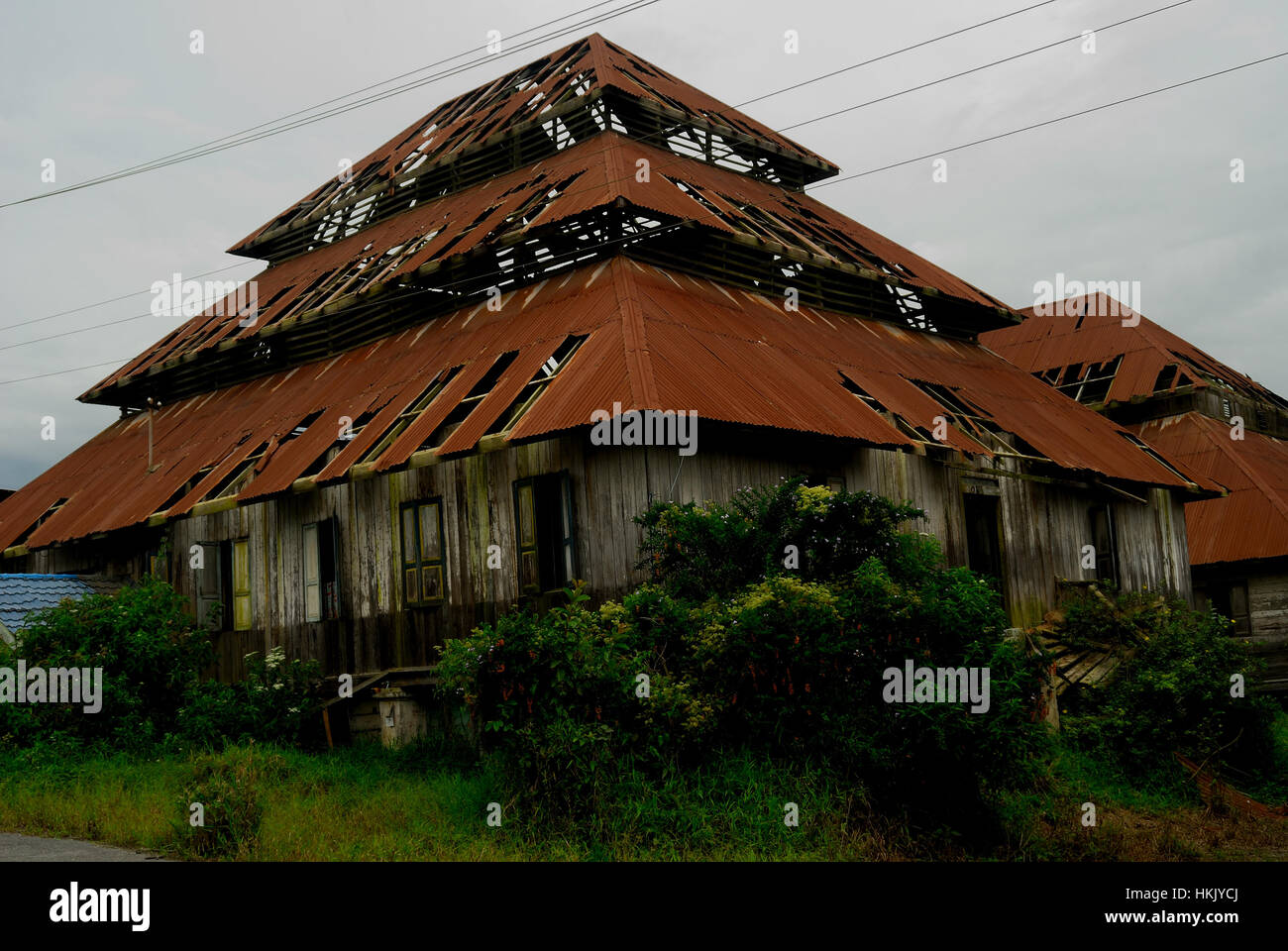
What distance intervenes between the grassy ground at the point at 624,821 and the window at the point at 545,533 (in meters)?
2.79

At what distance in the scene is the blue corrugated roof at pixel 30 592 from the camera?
20250 millimetres

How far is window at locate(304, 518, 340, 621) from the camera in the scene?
65.8 ft

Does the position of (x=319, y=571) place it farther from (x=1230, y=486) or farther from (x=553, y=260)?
(x=1230, y=486)

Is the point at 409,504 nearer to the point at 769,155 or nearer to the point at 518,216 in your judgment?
the point at 518,216

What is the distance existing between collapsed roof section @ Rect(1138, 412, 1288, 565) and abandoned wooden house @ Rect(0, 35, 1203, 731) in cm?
423

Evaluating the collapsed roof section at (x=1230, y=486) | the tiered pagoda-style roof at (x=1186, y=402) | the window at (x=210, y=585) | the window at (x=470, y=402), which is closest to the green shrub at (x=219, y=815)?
the window at (x=470, y=402)

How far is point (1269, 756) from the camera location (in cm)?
1752

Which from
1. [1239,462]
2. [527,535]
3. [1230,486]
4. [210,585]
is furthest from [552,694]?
[1239,462]

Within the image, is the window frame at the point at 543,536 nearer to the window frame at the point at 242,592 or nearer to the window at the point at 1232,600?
the window frame at the point at 242,592

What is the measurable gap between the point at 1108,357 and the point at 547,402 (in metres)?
25.3

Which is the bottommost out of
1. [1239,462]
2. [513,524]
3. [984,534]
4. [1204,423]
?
[984,534]

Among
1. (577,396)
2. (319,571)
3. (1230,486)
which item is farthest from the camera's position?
(1230,486)

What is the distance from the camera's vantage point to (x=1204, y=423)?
108 ft

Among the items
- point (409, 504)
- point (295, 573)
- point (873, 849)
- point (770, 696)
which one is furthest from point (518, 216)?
point (873, 849)
